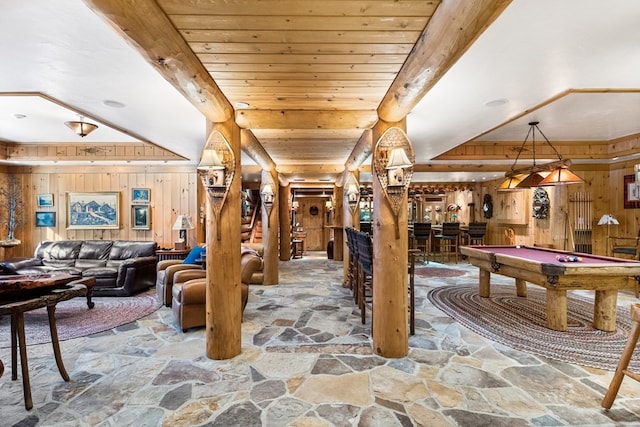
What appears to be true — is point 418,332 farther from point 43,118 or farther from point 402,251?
point 43,118

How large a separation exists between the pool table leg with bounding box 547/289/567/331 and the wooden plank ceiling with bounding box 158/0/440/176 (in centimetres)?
290

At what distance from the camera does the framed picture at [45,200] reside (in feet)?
23.0

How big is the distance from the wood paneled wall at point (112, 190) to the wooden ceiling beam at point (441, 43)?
6207mm

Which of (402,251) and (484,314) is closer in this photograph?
(402,251)

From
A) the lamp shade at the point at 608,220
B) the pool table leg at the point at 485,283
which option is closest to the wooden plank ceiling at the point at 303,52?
the pool table leg at the point at 485,283

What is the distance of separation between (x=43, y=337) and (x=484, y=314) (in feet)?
17.5

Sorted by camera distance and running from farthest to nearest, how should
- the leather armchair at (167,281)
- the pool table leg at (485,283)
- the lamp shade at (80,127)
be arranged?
the pool table leg at (485,283) → the leather armchair at (167,281) → the lamp shade at (80,127)

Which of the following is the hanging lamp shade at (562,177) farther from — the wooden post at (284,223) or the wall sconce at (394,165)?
the wooden post at (284,223)

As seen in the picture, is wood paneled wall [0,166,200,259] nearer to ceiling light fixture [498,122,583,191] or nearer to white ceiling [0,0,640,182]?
white ceiling [0,0,640,182]

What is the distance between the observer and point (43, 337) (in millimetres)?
3338

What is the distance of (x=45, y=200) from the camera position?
7.03 metres

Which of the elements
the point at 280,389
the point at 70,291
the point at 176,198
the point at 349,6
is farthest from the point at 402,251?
the point at 176,198

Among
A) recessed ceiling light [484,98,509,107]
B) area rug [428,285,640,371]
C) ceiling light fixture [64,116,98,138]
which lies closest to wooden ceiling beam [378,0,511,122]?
recessed ceiling light [484,98,509,107]

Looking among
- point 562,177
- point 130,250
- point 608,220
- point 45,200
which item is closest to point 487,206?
point 608,220
